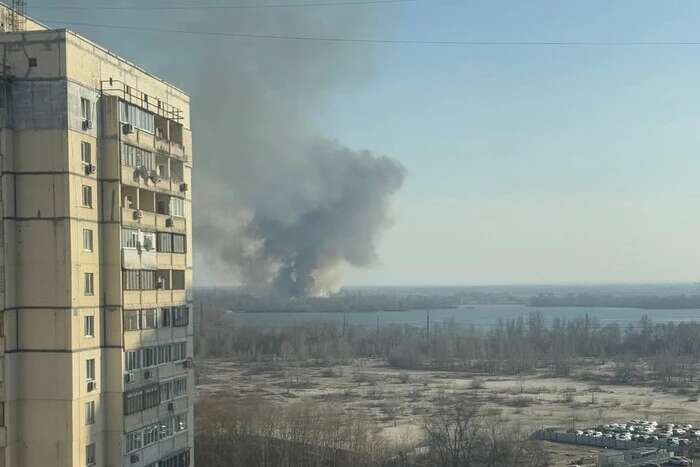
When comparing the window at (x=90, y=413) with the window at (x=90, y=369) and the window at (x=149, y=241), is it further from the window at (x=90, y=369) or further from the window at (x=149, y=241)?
the window at (x=149, y=241)

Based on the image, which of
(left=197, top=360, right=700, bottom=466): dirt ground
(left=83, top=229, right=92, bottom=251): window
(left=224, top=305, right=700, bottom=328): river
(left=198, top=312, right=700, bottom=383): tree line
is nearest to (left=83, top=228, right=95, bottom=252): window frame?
(left=83, top=229, right=92, bottom=251): window

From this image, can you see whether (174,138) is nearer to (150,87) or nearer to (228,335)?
(150,87)

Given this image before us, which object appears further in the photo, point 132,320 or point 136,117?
point 136,117

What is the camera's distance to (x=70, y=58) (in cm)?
704

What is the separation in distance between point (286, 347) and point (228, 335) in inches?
195

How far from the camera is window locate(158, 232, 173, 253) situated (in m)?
8.57

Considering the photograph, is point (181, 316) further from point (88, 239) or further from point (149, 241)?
point (88, 239)

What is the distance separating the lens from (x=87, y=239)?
7.34 meters

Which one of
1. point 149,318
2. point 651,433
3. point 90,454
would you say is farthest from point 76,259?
point 651,433

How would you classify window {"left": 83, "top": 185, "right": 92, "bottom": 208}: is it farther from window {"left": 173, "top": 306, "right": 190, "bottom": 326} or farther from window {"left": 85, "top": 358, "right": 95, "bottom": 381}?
window {"left": 173, "top": 306, "right": 190, "bottom": 326}

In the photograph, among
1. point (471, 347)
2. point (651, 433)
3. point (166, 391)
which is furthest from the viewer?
point (471, 347)

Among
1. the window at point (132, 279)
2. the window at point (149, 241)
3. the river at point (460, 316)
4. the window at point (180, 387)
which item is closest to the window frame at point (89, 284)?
the window at point (132, 279)

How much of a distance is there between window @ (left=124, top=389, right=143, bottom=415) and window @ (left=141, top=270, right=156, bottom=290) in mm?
1004

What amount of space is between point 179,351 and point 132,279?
1.33 metres
